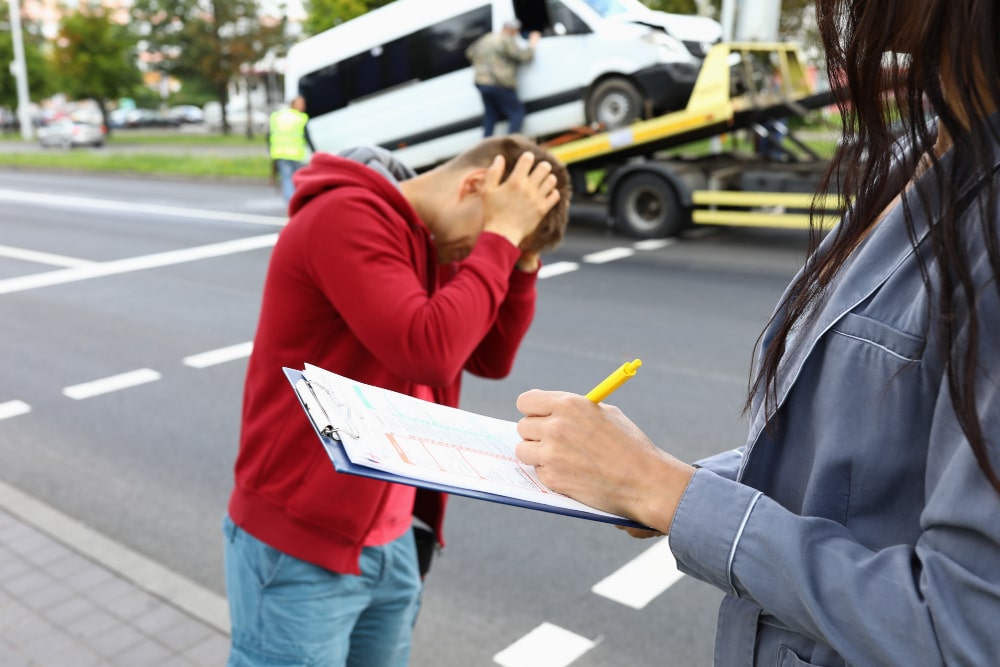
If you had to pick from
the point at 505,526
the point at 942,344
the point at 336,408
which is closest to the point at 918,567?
the point at 942,344

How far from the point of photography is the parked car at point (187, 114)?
6186 centimetres

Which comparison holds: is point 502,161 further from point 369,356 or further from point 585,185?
point 585,185


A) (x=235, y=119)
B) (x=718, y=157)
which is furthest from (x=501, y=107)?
(x=235, y=119)

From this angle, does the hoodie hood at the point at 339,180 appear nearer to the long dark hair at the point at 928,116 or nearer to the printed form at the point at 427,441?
the printed form at the point at 427,441

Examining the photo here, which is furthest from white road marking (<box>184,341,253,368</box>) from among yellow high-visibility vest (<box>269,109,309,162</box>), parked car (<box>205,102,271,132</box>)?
parked car (<box>205,102,271,132</box>)

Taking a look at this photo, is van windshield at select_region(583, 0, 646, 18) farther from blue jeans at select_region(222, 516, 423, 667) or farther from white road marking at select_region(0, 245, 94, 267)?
blue jeans at select_region(222, 516, 423, 667)

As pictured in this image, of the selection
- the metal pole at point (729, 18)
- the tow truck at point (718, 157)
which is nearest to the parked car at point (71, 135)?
the tow truck at point (718, 157)

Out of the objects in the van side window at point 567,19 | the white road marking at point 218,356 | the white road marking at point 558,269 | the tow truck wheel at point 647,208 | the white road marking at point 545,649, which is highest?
the van side window at point 567,19

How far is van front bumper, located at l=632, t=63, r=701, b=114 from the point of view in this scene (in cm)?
1121

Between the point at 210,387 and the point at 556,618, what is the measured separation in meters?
3.56

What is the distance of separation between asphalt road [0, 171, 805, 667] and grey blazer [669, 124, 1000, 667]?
2.08 feet

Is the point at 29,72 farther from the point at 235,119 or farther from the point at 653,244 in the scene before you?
the point at 653,244

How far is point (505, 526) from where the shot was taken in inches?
174

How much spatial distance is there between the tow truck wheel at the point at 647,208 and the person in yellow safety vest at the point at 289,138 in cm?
439
